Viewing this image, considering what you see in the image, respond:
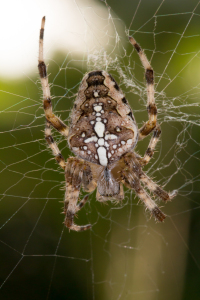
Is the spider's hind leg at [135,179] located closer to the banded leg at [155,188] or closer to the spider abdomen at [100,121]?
the banded leg at [155,188]

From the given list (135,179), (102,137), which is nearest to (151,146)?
(135,179)

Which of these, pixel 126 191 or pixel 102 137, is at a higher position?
pixel 102 137

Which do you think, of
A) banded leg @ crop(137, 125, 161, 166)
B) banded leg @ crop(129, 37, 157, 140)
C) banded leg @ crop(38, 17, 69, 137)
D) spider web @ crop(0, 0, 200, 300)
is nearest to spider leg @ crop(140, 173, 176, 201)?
banded leg @ crop(137, 125, 161, 166)

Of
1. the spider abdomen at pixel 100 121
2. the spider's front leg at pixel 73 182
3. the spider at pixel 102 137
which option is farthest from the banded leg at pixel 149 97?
the spider's front leg at pixel 73 182

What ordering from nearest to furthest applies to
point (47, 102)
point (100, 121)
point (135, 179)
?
point (100, 121), point (47, 102), point (135, 179)

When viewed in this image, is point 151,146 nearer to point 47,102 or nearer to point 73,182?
point 73,182

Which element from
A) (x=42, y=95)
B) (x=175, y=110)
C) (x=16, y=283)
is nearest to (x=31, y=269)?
(x=16, y=283)

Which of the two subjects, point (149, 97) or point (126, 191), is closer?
point (149, 97)
